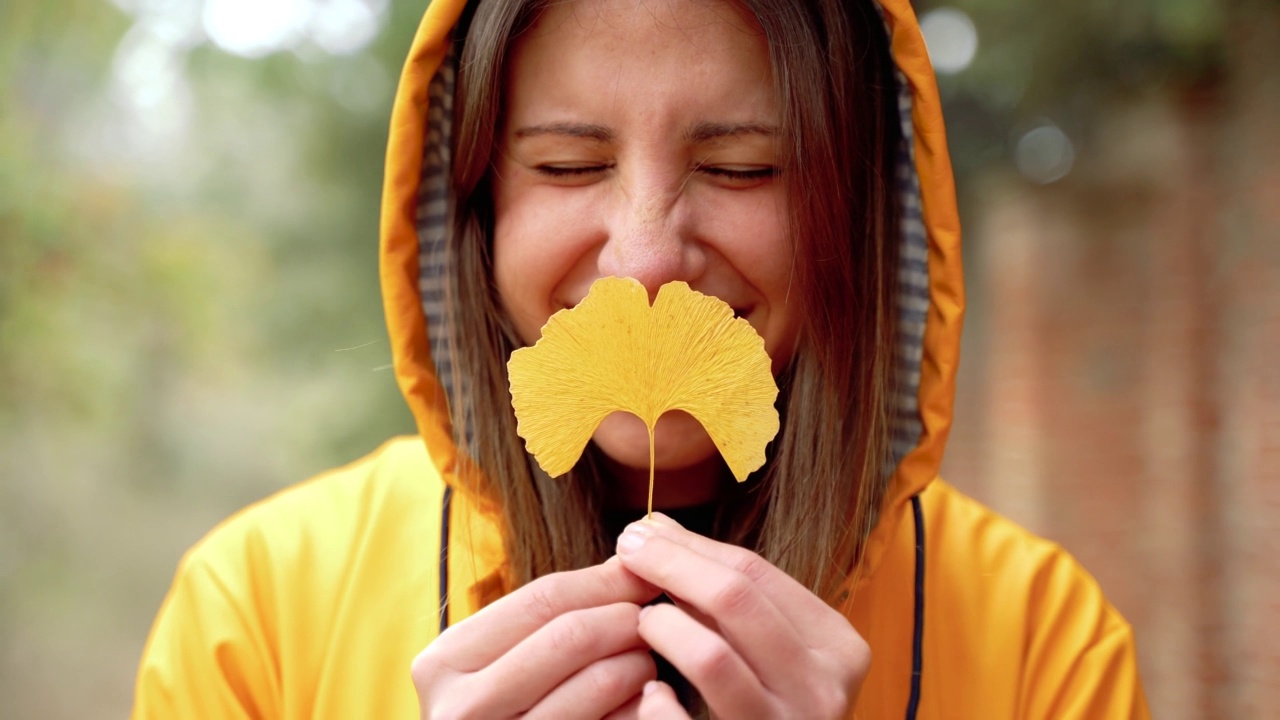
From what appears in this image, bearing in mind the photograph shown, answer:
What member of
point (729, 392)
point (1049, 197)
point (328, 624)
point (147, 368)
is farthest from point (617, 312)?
point (147, 368)

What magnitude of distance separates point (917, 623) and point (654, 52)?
109 cm

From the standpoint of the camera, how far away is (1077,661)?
1857 mm

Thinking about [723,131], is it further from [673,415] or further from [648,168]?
[673,415]

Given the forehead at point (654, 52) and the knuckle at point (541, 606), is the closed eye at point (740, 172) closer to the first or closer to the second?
the forehead at point (654, 52)

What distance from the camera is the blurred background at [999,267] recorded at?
398cm

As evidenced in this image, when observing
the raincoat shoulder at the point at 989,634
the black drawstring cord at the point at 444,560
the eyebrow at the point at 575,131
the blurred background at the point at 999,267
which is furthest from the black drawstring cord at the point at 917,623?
the blurred background at the point at 999,267

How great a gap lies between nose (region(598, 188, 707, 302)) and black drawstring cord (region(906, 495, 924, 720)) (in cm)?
74

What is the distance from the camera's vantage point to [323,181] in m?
4.53

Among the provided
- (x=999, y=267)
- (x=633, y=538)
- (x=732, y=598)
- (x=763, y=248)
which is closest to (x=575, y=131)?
(x=763, y=248)

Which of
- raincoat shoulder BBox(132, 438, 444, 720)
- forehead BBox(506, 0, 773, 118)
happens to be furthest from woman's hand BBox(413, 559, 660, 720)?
forehead BBox(506, 0, 773, 118)

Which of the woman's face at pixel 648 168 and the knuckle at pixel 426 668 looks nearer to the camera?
the knuckle at pixel 426 668

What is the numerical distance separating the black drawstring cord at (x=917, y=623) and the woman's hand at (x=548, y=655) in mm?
635

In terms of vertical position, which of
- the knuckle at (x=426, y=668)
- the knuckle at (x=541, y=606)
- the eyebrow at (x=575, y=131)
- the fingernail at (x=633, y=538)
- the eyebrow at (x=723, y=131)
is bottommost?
the knuckle at (x=426, y=668)

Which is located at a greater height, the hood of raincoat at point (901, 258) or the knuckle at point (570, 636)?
the hood of raincoat at point (901, 258)
